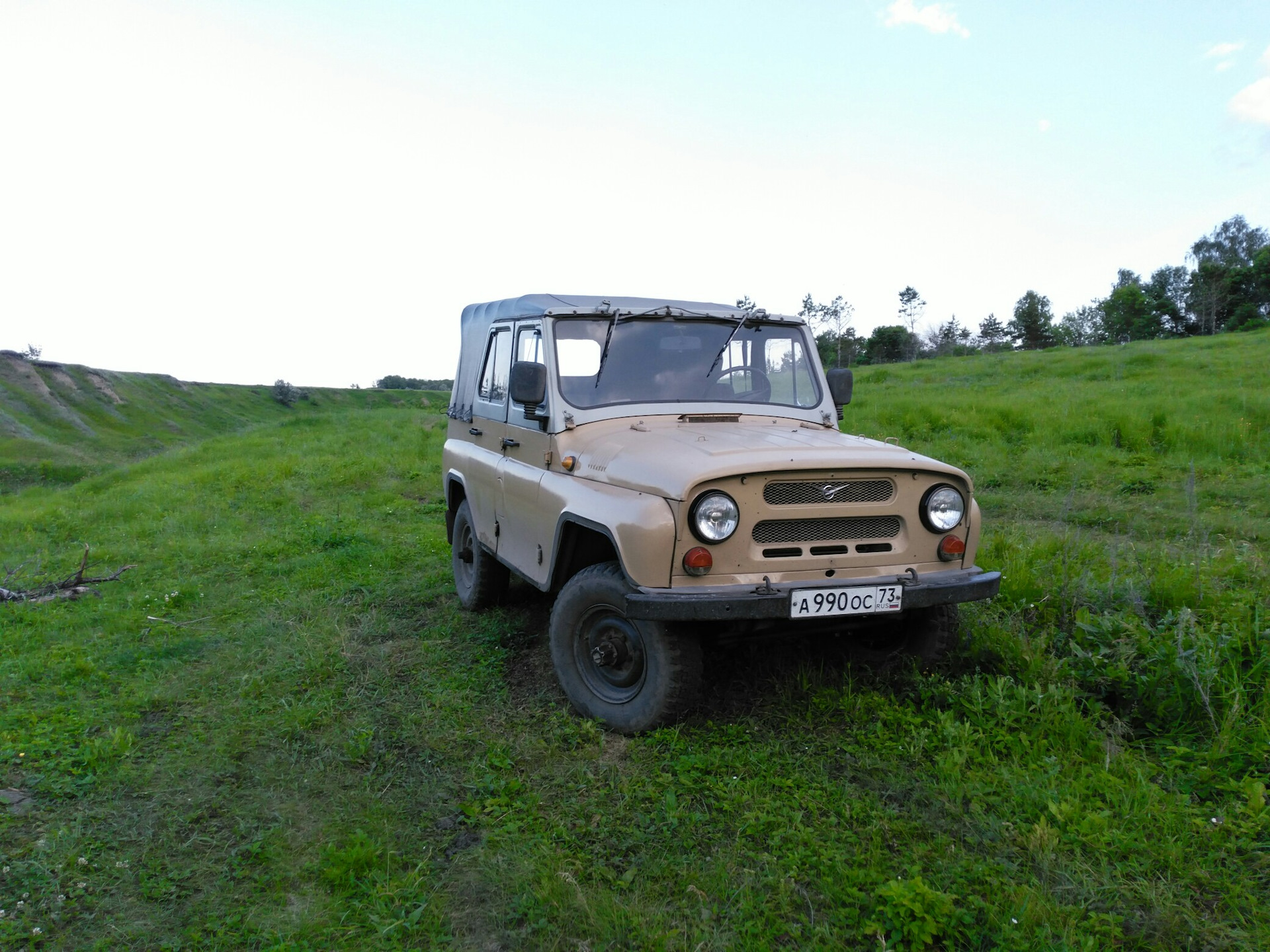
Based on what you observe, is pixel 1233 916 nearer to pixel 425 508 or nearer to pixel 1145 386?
pixel 425 508

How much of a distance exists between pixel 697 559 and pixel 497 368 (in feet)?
8.57

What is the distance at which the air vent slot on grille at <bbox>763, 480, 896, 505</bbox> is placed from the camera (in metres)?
3.52

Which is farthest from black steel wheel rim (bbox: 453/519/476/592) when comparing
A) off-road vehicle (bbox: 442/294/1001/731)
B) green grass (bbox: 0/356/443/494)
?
green grass (bbox: 0/356/443/494)

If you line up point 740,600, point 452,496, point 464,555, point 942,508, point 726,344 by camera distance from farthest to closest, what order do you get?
point 452,496 → point 464,555 → point 726,344 → point 942,508 → point 740,600

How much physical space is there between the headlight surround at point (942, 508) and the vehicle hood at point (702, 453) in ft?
0.29

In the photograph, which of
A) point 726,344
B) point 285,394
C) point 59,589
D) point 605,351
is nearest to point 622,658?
point 605,351

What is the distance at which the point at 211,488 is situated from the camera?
506 inches

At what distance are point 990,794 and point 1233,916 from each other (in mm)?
806

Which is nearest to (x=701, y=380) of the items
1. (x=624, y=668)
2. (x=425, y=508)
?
(x=624, y=668)

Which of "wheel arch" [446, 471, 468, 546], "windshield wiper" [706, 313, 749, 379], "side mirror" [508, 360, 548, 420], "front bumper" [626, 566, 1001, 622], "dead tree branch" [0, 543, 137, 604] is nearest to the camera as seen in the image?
"front bumper" [626, 566, 1001, 622]

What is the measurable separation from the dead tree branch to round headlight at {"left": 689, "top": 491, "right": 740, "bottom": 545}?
233 inches

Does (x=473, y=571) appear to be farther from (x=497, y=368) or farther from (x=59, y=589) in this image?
(x=59, y=589)

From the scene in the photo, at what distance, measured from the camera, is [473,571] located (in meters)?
5.88

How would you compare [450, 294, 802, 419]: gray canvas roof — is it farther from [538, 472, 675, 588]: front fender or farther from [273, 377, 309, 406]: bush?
[273, 377, 309, 406]: bush
